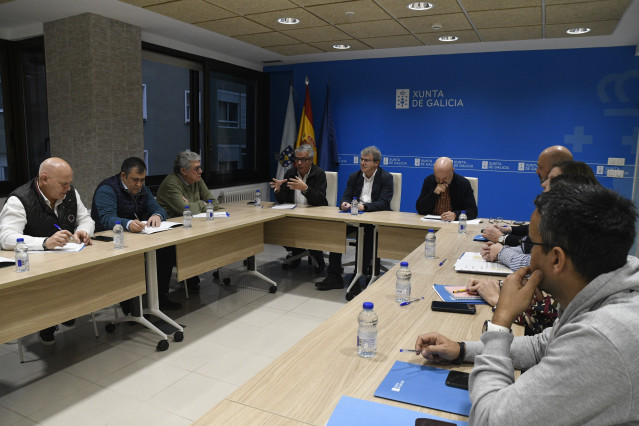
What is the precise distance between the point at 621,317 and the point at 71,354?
325 cm

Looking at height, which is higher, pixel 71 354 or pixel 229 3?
pixel 229 3

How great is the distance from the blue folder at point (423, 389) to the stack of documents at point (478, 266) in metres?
1.16

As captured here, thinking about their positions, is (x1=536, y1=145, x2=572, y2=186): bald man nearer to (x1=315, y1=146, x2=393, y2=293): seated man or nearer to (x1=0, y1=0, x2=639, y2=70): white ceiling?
(x1=0, y1=0, x2=639, y2=70): white ceiling

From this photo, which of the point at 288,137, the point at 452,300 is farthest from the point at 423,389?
the point at 288,137

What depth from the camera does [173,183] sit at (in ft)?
13.9

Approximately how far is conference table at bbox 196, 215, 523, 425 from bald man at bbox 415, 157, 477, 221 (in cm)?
212

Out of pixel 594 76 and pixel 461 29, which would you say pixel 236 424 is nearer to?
pixel 461 29

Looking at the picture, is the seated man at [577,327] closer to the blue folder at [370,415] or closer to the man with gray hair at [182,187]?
the blue folder at [370,415]

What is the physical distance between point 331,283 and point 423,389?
134 inches

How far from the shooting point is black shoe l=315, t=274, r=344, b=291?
15.2 feet

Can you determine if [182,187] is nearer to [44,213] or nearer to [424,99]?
[44,213]

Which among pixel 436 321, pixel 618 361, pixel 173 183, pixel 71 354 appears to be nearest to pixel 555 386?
pixel 618 361

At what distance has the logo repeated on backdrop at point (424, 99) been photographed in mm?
6123

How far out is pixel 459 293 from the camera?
210cm
